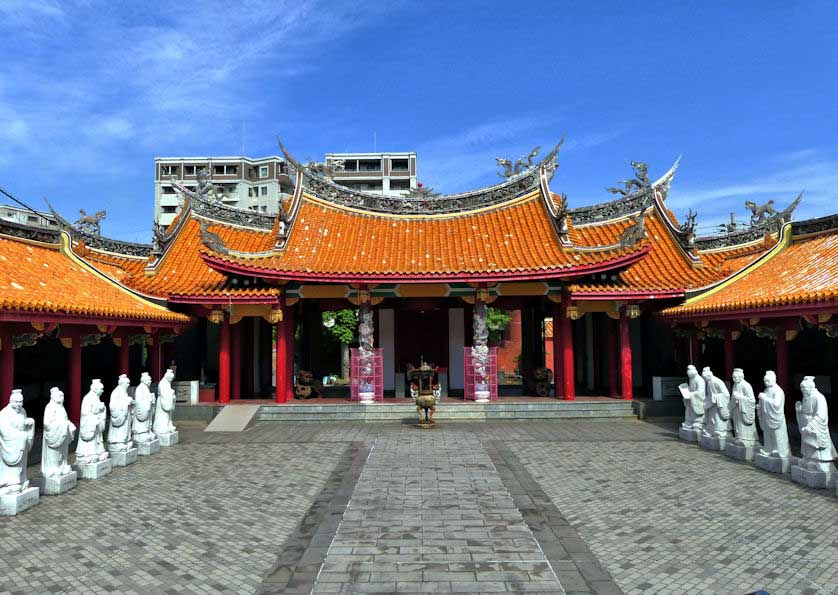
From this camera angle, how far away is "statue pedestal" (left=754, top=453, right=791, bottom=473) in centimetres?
913

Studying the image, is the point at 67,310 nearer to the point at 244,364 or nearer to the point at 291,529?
the point at 291,529

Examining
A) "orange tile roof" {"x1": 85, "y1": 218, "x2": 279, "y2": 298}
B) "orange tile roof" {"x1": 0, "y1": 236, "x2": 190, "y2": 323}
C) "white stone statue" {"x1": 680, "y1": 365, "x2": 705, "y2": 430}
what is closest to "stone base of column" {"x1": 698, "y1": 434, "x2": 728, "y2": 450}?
"white stone statue" {"x1": 680, "y1": 365, "x2": 705, "y2": 430}

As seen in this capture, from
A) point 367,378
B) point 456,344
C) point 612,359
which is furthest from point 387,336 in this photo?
point 612,359

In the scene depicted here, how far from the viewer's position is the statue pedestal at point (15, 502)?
A: 7.37m

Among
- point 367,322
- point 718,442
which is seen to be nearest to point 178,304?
point 367,322

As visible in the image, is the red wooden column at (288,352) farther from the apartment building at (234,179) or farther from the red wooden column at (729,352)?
the apartment building at (234,179)

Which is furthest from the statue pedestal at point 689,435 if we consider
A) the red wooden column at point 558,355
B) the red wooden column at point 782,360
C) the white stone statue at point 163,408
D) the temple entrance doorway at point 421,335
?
the white stone statue at point 163,408

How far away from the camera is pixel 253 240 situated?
62.7ft

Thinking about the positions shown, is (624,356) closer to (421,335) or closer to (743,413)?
(743,413)

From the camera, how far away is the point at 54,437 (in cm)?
834

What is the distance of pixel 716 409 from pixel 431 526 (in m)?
7.17

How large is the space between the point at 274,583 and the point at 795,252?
14827 mm

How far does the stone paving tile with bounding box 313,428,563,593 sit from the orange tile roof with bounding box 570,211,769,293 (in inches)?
340

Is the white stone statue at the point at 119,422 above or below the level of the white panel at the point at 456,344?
below
